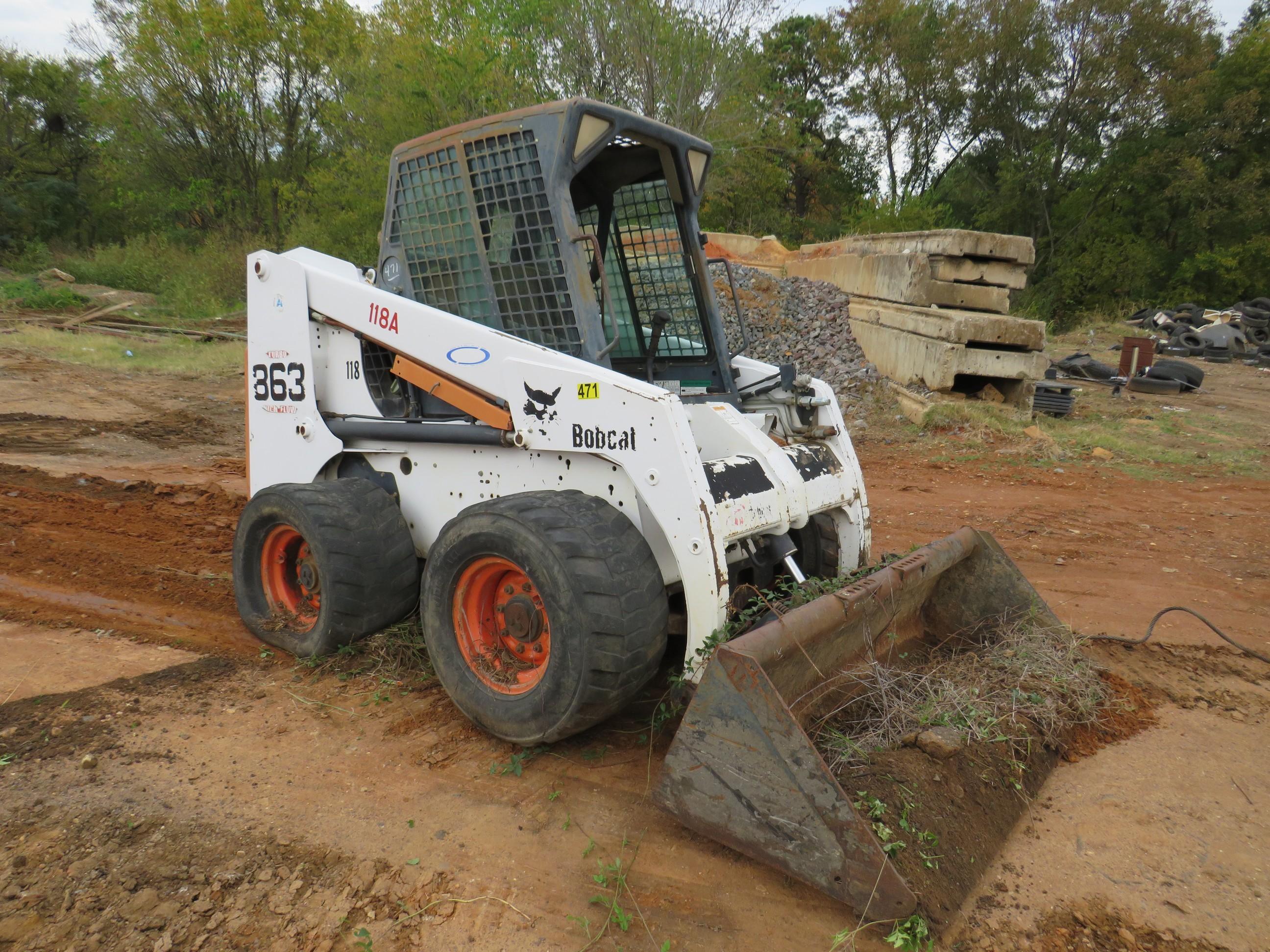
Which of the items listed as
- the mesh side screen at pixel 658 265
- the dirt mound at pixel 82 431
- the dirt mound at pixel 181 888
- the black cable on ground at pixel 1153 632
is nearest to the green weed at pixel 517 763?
the dirt mound at pixel 181 888

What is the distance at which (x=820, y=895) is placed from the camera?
8.35 feet

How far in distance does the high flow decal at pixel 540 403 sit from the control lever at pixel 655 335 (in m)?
1.07

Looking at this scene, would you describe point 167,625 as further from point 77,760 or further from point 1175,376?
point 1175,376

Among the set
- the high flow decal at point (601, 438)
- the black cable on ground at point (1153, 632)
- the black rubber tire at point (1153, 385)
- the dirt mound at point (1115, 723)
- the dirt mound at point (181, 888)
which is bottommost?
the dirt mound at point (181, 888)

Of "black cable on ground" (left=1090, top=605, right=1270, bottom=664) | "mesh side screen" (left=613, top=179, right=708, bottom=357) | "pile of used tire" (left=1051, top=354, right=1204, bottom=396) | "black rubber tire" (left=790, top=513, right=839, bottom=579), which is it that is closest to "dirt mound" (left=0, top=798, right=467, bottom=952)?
"black rubber tire" (left=790, top=513, right=839, bottom=579)

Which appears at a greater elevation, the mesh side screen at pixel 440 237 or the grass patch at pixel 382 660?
the mesh side screen at pixel 440 237

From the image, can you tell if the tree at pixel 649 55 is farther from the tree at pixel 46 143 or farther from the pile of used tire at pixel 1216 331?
the tree at pixel 46 143

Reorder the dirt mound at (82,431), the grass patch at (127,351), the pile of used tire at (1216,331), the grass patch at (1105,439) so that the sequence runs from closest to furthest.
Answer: the dirt mound at (82,431)
the grass patch at (1105,439)
the grass patch at (127,351)
the pile of used tire at (1216,331)

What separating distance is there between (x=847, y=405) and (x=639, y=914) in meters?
9.73

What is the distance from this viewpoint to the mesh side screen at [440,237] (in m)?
→ 3.93

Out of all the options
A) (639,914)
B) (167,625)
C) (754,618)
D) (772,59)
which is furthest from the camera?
(772,59)

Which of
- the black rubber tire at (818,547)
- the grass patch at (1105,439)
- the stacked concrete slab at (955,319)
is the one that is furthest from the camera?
Result: the stacked concrete slab at (955,319)

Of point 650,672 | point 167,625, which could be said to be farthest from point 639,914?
point 167,625

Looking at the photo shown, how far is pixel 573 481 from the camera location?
3.45 m
